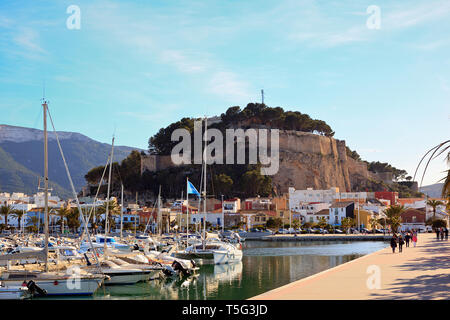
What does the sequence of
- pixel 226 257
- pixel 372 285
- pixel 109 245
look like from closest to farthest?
pixel 372 285 < pixel 226 257 < pixel 109 245

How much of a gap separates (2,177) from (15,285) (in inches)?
7439

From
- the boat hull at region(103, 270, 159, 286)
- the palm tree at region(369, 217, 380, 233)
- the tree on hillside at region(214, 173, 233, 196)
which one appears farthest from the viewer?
the tree on hillside at region(214, 173, 233, 196)

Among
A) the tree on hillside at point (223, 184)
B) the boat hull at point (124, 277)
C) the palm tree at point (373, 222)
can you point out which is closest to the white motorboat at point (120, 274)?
the boat hull at point (124, 277)

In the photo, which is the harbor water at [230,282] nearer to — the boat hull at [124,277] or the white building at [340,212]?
the boat hull at [124,277]

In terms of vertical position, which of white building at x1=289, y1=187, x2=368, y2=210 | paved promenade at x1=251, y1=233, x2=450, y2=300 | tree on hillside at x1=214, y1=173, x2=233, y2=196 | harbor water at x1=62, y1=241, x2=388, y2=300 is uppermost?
tree on hillside at x1=214, y1=173, x2=233, y2=196

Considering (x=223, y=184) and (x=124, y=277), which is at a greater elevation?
(x=223, y=184)

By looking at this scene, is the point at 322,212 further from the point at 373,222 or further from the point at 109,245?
the point at 109,245

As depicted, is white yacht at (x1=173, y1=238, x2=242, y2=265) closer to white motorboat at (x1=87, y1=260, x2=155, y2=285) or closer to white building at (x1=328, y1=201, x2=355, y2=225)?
white motorboat at (x1=87, y1=260, x2=155, y2=285)

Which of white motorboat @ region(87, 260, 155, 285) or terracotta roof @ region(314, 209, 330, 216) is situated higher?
terracotta roof @ region(314, 209, 330, 216)

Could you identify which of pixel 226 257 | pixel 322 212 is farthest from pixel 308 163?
pixel 226 257

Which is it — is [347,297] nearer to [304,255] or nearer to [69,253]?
[69,253]

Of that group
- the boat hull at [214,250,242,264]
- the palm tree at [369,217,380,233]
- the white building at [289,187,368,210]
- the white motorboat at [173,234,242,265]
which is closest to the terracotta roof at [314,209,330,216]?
the white building at [289,187,368,210]

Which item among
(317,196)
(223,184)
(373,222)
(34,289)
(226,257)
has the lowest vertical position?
(226,257)

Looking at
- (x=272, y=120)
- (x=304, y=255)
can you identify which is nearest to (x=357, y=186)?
(x=272, y=120)
